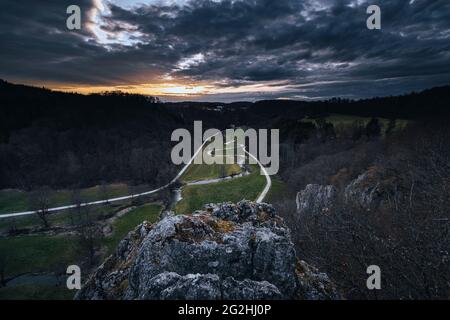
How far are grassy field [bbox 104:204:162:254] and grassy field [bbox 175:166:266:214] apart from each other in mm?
4748

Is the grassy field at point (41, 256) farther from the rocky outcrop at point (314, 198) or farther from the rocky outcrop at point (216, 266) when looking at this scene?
the rocky outcrop at point (314, 198)

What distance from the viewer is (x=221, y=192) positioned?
6550 centimetres

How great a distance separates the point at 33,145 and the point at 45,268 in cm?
9425

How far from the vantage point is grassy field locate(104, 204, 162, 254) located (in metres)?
46.2

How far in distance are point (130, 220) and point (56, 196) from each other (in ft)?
97.3

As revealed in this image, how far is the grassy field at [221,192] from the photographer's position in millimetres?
59906

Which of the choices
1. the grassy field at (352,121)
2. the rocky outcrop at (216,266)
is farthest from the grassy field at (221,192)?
the grassy field at (352,121)

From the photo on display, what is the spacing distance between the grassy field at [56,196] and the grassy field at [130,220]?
43.5ft

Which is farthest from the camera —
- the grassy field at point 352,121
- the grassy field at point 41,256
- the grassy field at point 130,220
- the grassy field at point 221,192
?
A: the grassy field at point 352,121

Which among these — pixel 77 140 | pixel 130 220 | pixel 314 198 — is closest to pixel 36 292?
pixel 130 220

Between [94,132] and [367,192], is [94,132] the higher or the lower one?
the higher one

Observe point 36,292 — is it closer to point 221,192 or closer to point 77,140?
point 221,192

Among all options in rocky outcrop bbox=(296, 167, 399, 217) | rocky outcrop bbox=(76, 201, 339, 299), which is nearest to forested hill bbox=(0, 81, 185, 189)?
rocky outcrop bbox=(296, 167, 399, 217)
